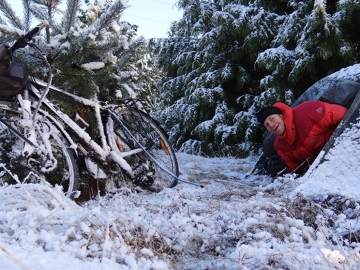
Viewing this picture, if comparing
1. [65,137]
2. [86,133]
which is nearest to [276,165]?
[86,133]

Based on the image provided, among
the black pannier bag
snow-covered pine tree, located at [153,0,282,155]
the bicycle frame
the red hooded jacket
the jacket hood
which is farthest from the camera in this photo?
snow-covered pine tree, located at [153,0,282,155]

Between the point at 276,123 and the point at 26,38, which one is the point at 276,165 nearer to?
the point at 276,123

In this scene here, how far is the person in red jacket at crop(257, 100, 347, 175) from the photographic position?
3096mm

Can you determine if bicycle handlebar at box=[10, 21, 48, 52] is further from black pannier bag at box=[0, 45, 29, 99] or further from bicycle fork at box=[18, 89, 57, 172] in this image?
bicycle fork at box=[18, 89, 57, 172]

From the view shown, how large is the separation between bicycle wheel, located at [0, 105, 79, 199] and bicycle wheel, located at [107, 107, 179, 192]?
0.52 metres

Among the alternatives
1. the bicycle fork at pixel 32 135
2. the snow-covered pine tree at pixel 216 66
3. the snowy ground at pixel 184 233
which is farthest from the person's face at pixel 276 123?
the snow-covered pine tree at pixel 216 66

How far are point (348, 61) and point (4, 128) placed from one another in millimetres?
4427

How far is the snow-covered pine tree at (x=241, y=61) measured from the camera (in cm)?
508

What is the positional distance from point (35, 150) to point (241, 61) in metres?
5.03

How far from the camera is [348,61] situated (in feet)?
16.5

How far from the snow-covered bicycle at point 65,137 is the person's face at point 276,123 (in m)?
0.97

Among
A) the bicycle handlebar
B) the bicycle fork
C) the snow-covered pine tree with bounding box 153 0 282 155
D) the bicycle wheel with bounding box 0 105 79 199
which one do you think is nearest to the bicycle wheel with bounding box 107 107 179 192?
the bicycle wheel with bounding box 0 105 79 199

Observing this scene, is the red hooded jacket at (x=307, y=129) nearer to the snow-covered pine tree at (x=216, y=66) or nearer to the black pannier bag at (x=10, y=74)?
the black pannier bag at (x=10, y=74)

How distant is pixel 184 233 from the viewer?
59.1 inches
